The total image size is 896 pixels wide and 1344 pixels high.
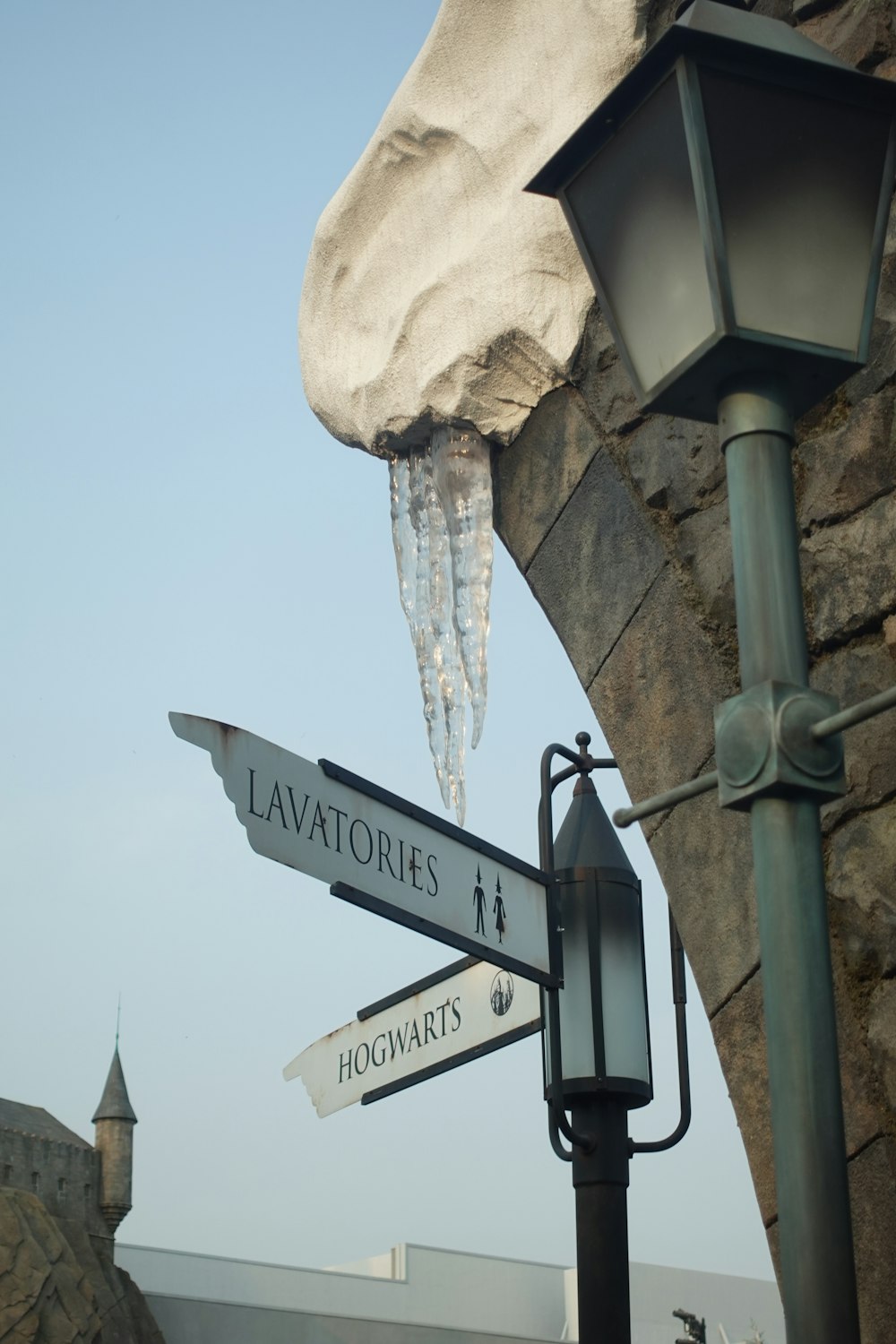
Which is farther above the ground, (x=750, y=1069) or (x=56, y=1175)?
(x=56, y=1175)

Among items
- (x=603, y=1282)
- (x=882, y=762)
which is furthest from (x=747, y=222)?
(x=603, y=1282)

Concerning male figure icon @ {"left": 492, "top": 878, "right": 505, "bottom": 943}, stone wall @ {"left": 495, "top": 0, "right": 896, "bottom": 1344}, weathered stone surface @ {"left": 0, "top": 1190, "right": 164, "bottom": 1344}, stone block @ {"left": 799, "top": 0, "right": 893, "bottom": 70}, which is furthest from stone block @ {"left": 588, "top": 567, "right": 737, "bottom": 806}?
weathered stone surface @ {"left": 0, "top": 1190, "right": 164, "bottom": 1344}

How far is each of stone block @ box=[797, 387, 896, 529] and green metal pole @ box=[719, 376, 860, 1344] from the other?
0.72m

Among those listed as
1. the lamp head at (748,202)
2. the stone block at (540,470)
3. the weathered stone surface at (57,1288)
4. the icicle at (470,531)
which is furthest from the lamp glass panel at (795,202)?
the weathered stone surface at (57,1288)

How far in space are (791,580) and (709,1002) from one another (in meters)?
1.04

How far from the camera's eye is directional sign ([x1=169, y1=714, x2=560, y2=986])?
262cm

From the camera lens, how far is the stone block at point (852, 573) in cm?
216

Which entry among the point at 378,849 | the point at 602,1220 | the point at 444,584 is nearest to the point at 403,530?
the point at 444,584

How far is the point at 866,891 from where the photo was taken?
2.09 meters

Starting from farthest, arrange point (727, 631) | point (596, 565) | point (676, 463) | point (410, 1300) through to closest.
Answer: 1. point (410, 1300)
2. point (596, 565)
3. point (676, 463)
4. point (727, 631)

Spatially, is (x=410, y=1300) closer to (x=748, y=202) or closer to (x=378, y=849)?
(x=378, y=849)

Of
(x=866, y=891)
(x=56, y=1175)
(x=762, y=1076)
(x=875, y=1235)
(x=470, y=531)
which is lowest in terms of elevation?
(x=875, y=1235)

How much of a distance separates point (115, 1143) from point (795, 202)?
Result: 117 ft

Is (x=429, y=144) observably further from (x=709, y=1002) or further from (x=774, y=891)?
(x=774, y=891)
